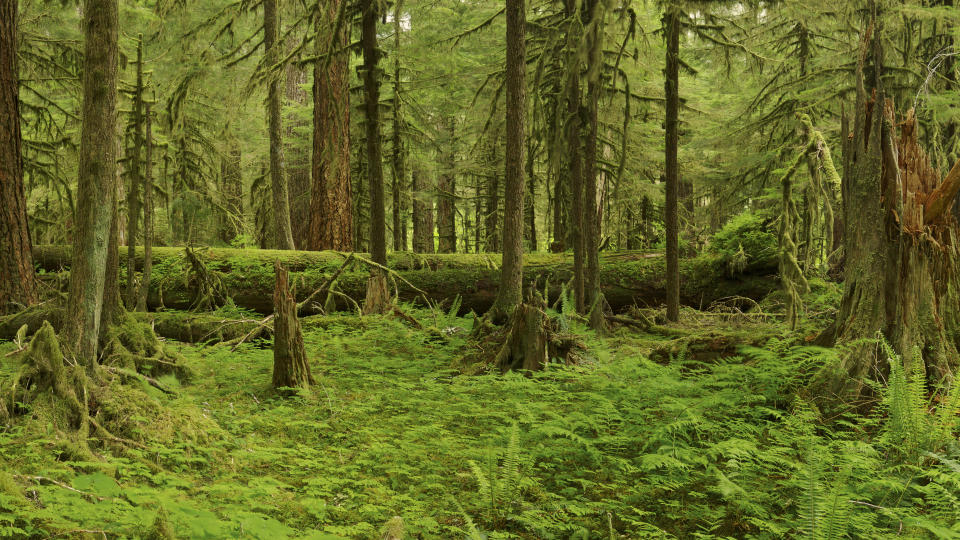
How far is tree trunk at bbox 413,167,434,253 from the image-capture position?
19.8m

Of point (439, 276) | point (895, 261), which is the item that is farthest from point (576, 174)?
point (895, 261)

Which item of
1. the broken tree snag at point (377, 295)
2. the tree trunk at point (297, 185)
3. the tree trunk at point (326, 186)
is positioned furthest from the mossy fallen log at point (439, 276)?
the tree trunk at point (297, 185)

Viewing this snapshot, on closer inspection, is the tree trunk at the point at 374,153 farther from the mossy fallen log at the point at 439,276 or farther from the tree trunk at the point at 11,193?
the tree trunk at the point at 11,193

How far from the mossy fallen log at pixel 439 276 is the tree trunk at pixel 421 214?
23.8 feet

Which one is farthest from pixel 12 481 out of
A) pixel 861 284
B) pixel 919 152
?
pixel 919 152

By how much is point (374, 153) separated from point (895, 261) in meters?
7.71

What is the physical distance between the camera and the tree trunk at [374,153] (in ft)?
32.4

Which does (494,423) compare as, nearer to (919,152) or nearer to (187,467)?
(187,467)

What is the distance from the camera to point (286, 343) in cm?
614

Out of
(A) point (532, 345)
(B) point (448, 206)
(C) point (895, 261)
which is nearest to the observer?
(C) point (895, 261)

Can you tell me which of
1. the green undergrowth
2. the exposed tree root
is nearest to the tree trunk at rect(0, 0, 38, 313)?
the green undergrowth

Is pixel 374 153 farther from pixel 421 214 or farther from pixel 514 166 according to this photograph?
pixel 421 214

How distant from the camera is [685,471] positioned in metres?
3.98

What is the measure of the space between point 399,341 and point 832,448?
5913 mm
